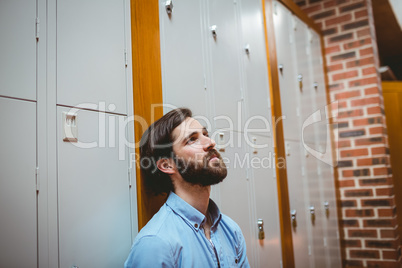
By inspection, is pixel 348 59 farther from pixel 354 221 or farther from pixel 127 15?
pixel 127 15

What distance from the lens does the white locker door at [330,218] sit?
2566 mm

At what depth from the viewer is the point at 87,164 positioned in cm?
107

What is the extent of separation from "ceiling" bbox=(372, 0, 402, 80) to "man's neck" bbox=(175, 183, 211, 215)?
2.57 m

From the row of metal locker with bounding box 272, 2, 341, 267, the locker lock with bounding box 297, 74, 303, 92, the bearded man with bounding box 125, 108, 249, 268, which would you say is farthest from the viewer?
the locker lock with bounding box 297, 74, 303, 92

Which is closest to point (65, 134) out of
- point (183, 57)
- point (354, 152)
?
point (183, 57)

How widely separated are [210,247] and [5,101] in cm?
84

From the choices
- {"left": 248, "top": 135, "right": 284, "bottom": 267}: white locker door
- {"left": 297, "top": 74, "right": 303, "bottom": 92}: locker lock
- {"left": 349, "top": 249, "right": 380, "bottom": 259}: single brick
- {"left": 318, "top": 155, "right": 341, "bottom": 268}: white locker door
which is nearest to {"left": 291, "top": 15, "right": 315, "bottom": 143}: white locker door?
{"left": 297, "top": 74, "right": 303, "bottom": 92}: locker lock

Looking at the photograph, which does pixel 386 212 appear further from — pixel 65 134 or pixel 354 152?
pixel 65 134

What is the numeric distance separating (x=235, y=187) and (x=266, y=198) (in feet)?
1.10

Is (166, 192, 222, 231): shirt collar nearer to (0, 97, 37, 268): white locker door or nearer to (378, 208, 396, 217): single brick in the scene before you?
(0, 97, 37, 268): white locker door

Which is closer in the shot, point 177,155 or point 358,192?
point 177,155

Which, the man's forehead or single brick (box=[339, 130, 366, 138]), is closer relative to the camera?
the man's forehead

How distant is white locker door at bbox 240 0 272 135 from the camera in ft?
6.37

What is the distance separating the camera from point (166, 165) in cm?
135
